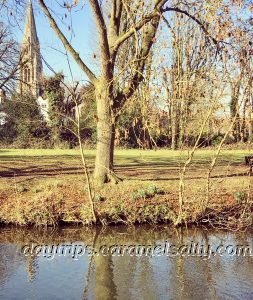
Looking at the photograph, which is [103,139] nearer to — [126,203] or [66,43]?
[126,203]

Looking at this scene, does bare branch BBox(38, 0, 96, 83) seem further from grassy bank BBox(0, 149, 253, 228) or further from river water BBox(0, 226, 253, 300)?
river water BBox(0, 226, 253, 300)

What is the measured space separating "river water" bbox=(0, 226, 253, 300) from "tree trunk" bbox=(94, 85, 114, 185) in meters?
2.70

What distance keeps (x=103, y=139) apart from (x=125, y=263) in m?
5.76

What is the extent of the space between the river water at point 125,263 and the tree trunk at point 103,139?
2.70 m

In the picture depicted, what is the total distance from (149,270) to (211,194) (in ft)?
16.1

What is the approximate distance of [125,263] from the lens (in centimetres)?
1028

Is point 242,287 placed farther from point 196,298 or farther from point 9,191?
point 9,191

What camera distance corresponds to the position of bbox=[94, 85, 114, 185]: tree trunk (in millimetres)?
15062

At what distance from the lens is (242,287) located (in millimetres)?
8602

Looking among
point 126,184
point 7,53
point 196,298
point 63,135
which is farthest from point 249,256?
point 63,135

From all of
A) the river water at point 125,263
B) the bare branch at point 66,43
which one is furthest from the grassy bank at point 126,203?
the bare branch at point 66,43

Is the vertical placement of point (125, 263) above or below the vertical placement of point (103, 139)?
below

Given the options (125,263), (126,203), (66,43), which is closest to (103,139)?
(126,203)

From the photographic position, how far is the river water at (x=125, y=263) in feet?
28.1
